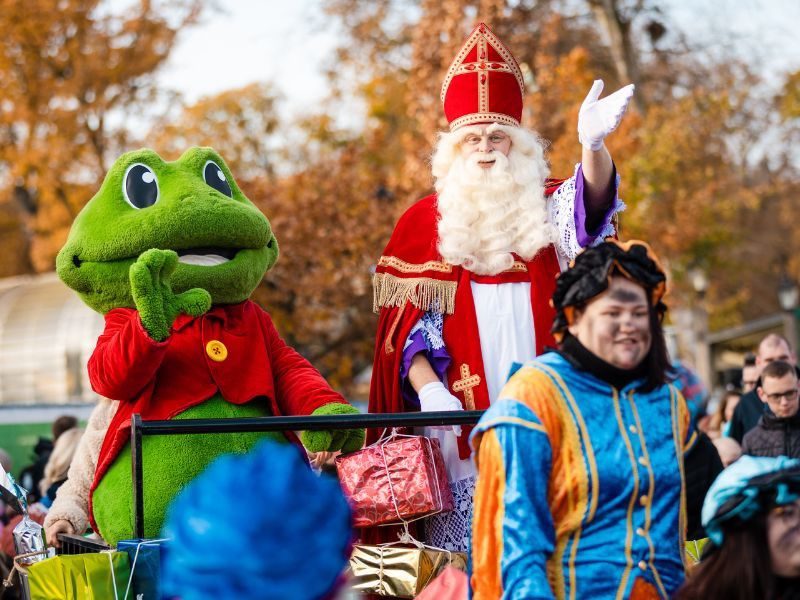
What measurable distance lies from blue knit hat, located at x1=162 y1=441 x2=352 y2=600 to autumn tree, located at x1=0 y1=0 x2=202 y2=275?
17715mm

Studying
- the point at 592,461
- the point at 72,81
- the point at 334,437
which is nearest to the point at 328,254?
the point at 72,81

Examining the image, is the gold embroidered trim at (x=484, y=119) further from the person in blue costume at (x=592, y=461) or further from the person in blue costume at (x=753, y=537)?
the person in blue costume at (x=753, y=537)

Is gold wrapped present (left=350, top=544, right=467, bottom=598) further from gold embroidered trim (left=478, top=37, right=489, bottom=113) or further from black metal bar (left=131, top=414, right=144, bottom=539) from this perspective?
gold embroidered trim (left=478, top=37, right=489, bottom=113)

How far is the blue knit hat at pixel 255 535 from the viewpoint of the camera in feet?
7.06

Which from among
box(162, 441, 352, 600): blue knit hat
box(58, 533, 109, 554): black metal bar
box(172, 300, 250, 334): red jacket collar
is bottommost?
box(58, 533, 109, 554): black metal bar

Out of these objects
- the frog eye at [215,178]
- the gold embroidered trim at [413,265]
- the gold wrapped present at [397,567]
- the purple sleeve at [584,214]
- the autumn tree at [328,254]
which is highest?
the autumn tree at [328,254]

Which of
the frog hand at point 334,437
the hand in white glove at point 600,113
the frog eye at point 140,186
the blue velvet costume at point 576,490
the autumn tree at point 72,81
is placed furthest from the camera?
the autumn tree at point 72,81

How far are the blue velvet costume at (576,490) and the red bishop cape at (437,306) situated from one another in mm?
1452

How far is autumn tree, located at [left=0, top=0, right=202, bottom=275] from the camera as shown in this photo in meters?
19.6

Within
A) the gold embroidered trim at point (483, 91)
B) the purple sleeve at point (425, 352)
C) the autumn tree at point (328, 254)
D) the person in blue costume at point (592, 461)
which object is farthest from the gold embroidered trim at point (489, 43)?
the autumn tree at point (328, 254)

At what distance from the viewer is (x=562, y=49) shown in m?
21.9

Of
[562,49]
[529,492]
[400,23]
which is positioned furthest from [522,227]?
[562,49]

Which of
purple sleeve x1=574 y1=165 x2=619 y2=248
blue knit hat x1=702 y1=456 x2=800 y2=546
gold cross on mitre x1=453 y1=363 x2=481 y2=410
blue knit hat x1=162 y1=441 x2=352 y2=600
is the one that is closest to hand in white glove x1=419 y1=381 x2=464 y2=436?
gold cross on mitre x1=453 y1=363 x2=481 y2=410

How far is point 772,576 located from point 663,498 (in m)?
0.33
